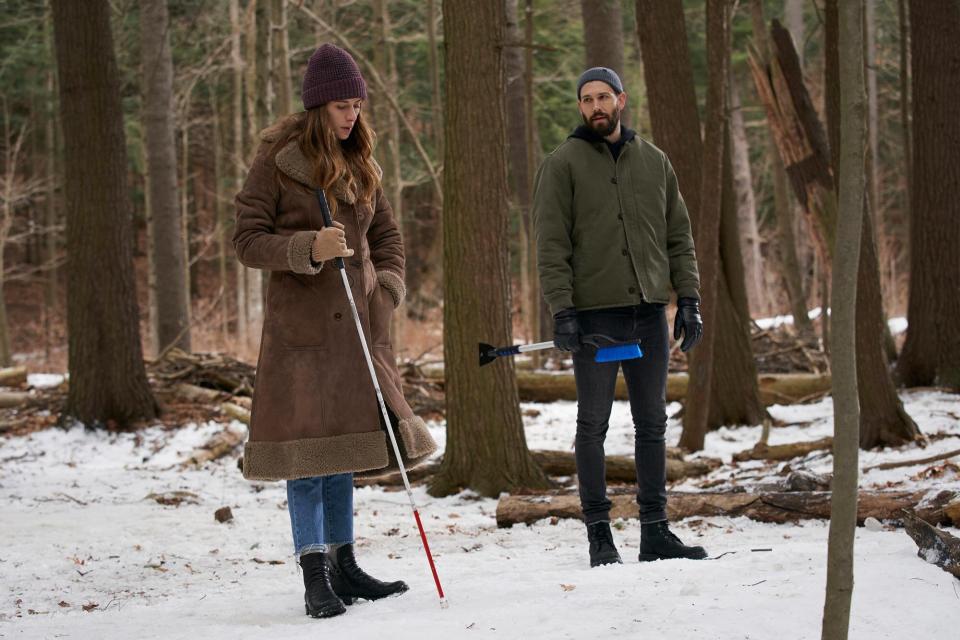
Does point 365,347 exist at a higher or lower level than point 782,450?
higher

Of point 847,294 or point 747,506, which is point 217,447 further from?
point 847,294

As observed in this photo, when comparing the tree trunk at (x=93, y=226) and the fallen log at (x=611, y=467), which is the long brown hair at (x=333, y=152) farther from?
the tree trunk at (x=93, y=226)

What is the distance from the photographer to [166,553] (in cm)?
524

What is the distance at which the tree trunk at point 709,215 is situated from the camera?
7.13 meters

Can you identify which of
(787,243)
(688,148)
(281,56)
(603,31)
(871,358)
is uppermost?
(603,31)

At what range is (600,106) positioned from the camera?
4.30 m

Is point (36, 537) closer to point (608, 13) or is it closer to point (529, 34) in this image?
point (529, 34)

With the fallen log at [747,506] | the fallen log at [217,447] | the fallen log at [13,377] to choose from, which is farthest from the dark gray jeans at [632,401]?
the fallen log at [13,377]

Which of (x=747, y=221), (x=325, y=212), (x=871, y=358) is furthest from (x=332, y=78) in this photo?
(x=747, y=221)

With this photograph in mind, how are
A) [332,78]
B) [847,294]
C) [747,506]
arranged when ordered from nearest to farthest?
[847,294], [332,78], [747,506]

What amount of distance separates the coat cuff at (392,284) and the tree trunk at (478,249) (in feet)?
6.92

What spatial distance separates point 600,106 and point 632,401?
1.28 metres

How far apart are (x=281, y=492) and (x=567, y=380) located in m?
4.34

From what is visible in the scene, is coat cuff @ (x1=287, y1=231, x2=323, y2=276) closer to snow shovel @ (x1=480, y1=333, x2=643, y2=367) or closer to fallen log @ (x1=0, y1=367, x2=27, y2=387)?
snow shovel @ (x1=480, y1=333, x2=643, y2=367)
